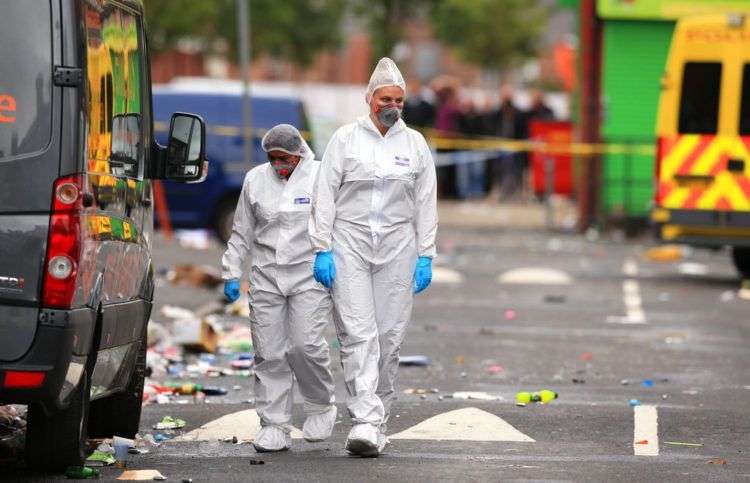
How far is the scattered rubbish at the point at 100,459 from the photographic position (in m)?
8.16

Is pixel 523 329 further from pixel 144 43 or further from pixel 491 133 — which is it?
pixel 491 133

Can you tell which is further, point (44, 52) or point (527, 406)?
point (527, 406)

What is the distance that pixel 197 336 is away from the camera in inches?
498

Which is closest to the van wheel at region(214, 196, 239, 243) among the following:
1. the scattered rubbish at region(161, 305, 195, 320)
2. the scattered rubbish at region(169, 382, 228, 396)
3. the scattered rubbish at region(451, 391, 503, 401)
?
the scattered rubbish at region(161, 305, 195, 320)

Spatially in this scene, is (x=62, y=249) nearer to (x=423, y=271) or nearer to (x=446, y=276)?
(x=423, y=271)

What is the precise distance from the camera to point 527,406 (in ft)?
33.8

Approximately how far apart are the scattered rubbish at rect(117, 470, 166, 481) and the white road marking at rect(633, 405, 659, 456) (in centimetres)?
225

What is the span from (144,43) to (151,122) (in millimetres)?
374

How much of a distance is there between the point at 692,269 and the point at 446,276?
310cm

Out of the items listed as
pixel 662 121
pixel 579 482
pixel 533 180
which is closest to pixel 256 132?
→ pixel 662 121

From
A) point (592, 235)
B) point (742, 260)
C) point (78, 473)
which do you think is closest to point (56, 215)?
point (78, 473)

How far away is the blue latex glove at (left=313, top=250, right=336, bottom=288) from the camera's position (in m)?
8.52

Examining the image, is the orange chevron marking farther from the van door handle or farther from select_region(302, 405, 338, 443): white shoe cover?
select_region(302, 405, 338, 443): white shoe cover

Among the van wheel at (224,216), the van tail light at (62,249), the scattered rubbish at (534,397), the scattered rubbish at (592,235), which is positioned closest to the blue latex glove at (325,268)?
the van tail light at (62,249)
